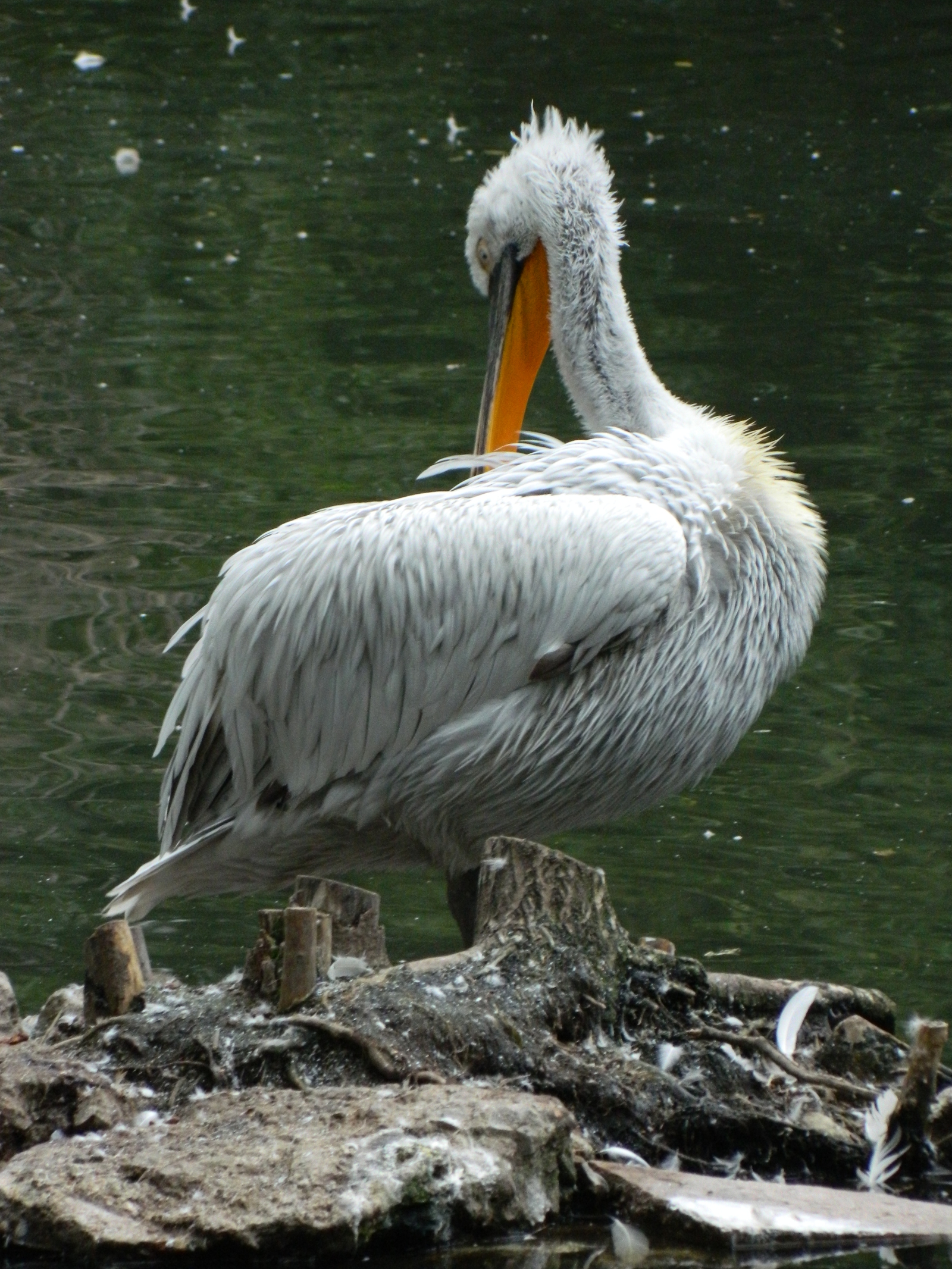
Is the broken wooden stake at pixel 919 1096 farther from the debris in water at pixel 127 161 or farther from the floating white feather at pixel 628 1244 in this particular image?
the debris in water at pixel 127 161

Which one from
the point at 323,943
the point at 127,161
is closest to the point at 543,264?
the point at 323,943

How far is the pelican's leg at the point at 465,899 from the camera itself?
171 inches

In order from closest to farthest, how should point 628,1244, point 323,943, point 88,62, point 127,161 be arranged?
point 628,1244 → point 323,943 → point 127,161 → point 88,62

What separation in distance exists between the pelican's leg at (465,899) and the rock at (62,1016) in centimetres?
82

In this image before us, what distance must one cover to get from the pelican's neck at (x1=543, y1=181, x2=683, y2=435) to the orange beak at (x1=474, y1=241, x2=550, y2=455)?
8.3 inches

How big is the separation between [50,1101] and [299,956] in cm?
45

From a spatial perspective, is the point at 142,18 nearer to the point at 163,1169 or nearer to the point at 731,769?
the point at 731,769

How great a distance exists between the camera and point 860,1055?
3.79m

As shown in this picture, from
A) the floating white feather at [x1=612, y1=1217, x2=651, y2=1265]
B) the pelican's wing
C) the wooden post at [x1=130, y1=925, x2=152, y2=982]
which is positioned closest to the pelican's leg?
the pelican's wing

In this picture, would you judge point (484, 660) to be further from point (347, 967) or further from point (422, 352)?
point (422, 352)

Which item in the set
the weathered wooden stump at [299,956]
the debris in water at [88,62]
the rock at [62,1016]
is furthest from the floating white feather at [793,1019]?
the debris in water at [88,62]

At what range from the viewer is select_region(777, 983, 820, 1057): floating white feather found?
3.73m

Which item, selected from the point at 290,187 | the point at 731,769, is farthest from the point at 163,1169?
the point at 290,187

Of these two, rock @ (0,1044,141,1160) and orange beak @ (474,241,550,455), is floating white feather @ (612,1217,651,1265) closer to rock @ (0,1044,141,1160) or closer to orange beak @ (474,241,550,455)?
rock @ (0,1044,141,1160)
